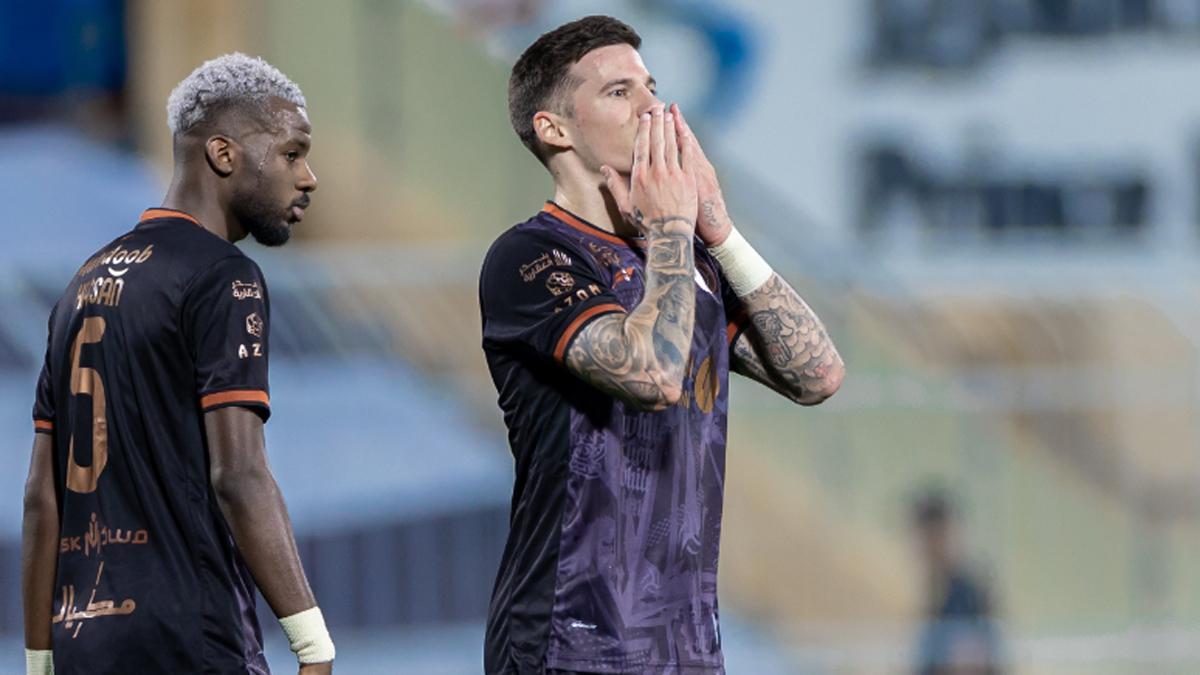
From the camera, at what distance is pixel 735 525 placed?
12.2 meters

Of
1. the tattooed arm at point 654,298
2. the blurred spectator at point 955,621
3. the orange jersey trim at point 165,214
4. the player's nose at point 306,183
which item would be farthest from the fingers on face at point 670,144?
the blurred spectator at point 955,621

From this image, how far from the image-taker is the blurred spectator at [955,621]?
36.4ft

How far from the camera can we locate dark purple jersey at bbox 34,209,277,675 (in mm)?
4266

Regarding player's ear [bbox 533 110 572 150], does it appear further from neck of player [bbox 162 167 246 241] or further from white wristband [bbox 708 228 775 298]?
neck of player [bbox 162 167 246 241]

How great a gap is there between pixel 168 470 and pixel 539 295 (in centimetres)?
86

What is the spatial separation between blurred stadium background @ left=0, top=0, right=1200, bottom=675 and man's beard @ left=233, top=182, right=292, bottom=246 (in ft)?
22.5

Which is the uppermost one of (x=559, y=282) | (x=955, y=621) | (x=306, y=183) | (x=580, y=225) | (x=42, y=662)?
(x=306, y=183)

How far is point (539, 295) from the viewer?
167 inches

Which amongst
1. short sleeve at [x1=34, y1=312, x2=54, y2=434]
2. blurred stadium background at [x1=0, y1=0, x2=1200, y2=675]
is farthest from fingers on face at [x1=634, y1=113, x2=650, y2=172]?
blurred stadium background at [x1=0, y1=0, x2=1200, y2=675]

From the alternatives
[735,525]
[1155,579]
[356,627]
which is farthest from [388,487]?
[1155,579]

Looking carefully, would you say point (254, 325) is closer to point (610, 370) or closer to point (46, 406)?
point (46, 406)

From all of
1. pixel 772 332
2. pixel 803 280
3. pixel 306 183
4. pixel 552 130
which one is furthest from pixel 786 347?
pixel 803 280

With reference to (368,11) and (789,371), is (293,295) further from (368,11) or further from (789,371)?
(789,371)

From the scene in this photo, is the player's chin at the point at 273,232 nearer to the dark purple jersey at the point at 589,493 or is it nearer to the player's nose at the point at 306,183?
the player's nose at the point at 306,183
